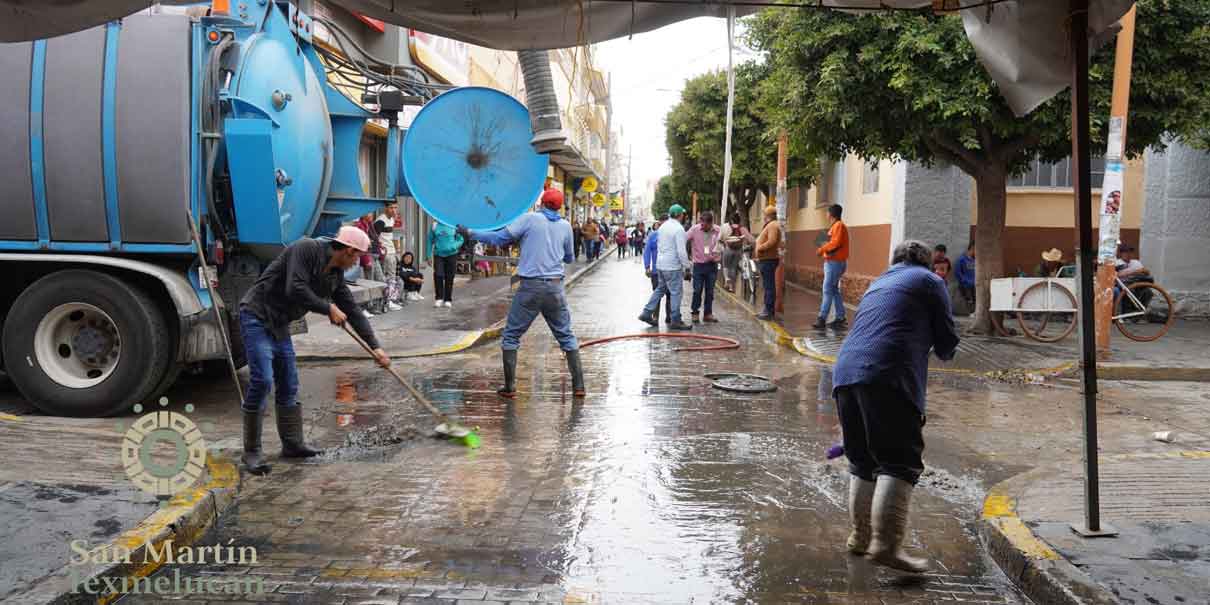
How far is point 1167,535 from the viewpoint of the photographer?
452 centimetres

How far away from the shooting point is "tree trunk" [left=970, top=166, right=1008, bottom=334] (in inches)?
475

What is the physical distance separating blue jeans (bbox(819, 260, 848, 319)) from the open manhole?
13.1ft

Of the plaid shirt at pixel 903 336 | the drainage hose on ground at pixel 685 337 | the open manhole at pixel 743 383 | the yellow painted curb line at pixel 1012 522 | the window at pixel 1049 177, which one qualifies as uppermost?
the window at pixel 1049 177

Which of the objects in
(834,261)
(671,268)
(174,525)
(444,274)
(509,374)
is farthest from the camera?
(444,274)

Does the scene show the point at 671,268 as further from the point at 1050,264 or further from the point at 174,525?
the point at 174,525

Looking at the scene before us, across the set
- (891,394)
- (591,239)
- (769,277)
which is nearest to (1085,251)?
(891,394)

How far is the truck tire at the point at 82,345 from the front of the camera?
6867 millimetres

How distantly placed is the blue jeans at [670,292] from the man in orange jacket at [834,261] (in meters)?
1.98

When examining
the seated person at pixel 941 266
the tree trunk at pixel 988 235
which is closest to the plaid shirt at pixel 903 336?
the seated person at pixel 941 266

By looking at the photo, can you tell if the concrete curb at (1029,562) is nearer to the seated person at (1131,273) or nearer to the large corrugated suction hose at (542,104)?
the large corrugated suction hose at (542,104)

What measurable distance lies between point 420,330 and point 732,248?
9088 millimetres

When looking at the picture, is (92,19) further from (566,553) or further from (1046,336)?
(1046,336)

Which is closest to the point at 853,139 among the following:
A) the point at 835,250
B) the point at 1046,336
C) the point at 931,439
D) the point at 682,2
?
the point at 835,250

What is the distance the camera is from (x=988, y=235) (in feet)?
40.7
